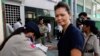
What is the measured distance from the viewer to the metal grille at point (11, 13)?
11.1 metres

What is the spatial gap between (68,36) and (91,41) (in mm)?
1884

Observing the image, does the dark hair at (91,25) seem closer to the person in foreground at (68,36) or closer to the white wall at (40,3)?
the person in foreground at (68,36)

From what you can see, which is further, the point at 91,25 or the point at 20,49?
the point at 91,25

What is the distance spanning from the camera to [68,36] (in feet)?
9.45

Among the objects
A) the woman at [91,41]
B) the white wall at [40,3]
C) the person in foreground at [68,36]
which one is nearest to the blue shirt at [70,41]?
the person in foreground at [68,36]

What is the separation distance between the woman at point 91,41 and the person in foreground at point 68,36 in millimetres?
1739

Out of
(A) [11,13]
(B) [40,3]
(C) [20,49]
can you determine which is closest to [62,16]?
(C) [20,49]

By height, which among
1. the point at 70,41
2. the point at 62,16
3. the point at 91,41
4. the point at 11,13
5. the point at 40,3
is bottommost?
the point at 91,41

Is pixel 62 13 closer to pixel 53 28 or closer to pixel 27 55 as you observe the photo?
pixel 27 55

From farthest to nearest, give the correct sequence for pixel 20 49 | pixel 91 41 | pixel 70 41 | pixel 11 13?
pixel 11 13, pixel 91 41, pixel 70 41, pixel 20 49

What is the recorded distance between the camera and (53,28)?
58.9 feet

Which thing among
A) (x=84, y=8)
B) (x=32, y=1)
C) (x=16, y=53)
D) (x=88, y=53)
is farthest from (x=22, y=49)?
(x=84, y=8)

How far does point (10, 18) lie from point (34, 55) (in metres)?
9.25

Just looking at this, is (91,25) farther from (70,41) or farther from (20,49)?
(20,49)
